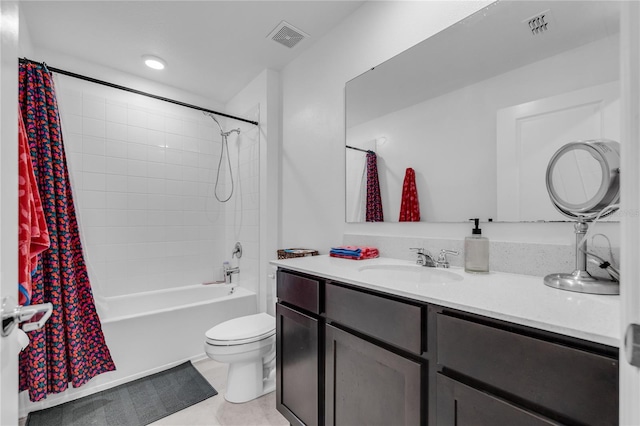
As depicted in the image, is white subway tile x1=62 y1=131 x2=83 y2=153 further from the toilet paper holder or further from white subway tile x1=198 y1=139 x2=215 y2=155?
the toilet paper holder

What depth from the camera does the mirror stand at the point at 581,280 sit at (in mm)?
843

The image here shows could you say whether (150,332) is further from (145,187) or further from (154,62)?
(154,62)

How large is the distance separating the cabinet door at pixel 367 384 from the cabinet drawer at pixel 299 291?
0.13 m

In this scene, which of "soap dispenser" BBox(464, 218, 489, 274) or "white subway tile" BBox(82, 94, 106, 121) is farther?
"white subway tile" BBox(82, 94, 106, 121)

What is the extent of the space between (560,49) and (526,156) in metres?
0.40

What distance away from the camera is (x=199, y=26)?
Result: 1.97 meters

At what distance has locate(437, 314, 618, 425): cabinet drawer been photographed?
0.59m

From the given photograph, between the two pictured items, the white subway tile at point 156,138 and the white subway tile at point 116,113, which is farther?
the white subway tile at point 156,138

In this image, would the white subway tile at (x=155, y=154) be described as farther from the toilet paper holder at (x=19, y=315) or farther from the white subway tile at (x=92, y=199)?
the toilet paper holder at (x=19, y=315)

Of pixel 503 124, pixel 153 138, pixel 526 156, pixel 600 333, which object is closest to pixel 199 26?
pixel 153 138

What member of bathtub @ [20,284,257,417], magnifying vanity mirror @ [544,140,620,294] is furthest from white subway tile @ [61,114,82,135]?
magnifying vanity mirror @ [544,140,620,294]

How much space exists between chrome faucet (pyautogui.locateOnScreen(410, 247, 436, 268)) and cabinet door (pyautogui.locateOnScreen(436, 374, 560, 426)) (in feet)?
2.00

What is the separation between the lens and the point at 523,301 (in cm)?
80

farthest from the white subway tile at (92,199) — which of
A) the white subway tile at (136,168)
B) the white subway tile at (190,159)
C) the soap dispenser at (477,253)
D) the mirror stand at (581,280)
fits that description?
the mirror stand at (581,280)
